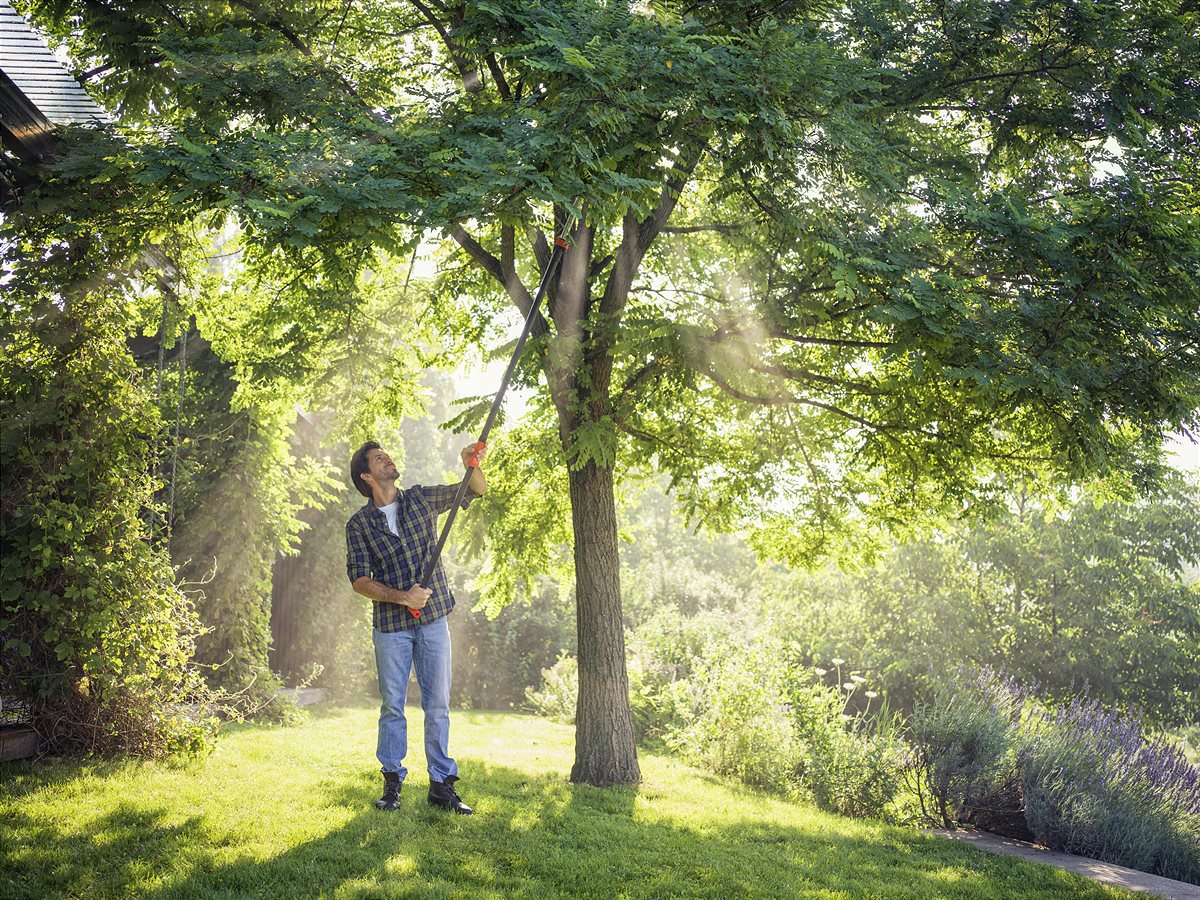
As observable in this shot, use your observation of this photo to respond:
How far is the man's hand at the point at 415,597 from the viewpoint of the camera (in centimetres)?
512

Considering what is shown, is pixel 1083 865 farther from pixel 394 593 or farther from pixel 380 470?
pixel 380 470

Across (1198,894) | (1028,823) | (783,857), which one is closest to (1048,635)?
(1028,823)

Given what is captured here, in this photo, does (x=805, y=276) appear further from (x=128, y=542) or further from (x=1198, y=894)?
(x=128, y=542)

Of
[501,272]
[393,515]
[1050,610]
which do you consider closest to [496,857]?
[393,515]

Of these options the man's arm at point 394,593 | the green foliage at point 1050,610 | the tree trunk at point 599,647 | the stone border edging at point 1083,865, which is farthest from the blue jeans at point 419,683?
the green foliage at point 1050,610

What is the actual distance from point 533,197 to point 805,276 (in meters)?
3.41

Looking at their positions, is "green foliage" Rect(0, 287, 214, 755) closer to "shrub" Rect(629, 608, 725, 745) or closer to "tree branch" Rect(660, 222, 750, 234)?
"tree branch" Rect(660, 222, 750, 234)

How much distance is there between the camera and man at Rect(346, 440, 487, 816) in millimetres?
5348

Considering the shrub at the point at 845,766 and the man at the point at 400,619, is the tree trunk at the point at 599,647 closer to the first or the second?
the shrub at the point at 845,766

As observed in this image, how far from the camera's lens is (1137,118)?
6.28 meters

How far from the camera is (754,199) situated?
6.61 metres

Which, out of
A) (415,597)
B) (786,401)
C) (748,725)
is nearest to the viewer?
(415,597)

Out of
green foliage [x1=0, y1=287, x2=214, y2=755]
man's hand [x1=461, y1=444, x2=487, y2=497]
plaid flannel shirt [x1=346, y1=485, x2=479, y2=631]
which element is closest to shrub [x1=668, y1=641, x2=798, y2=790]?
plaid flannel shirt [x1=346, y1=485, x2=479, y2=631]

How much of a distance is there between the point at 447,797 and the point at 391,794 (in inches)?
13.1
